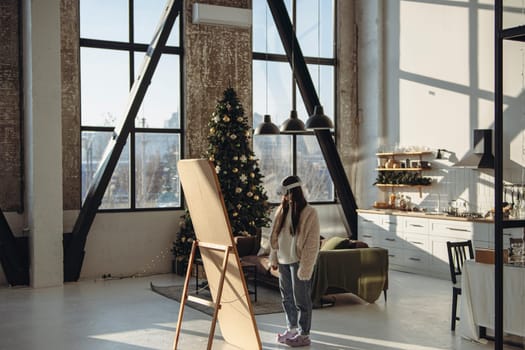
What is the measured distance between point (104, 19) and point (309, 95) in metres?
3.87

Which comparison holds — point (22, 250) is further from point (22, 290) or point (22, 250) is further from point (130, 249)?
point (130, 249)

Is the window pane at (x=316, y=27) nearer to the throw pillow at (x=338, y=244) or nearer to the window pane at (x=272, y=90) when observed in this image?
the window pane at (x=272, y=90)

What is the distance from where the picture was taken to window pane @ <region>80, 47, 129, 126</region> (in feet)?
38.1

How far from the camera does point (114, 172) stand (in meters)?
11.8

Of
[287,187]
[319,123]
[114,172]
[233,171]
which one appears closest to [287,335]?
[287,187]

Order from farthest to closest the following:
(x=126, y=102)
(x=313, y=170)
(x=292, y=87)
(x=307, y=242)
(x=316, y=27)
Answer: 1. (x=316, y=27)
2. (x=313, y=170)
3. (x=292, y=87)
4. (x=126, y=102)
5. (x=307, y=242)

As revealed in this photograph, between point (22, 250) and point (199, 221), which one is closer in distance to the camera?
point (199, 221)

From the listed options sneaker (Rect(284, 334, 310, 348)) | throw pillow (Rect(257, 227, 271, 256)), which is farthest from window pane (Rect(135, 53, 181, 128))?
sneaker (Rect(284, 334, 310, 348))

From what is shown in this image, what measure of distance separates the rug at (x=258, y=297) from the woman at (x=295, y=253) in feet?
5.39

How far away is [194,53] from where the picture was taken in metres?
12.4

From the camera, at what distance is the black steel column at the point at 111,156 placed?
35.7 feet

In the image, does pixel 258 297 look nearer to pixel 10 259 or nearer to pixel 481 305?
pixel 481 305

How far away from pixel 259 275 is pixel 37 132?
157 inches

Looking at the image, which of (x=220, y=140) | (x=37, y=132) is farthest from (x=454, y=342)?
(x=37, y=132)
